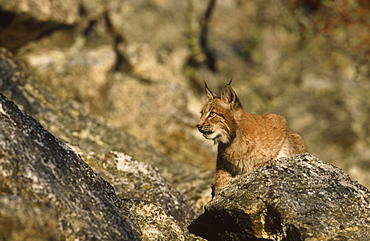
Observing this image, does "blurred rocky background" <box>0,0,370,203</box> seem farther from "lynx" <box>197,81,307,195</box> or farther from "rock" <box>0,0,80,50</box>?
"lynx" <box>197,81,307,195</box>

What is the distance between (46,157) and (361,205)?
10.7 feet

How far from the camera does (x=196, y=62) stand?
15.3m

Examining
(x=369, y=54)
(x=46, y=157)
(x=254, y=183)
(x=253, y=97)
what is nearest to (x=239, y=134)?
(x=254, y=183)

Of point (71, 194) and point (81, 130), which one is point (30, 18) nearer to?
point (81, 130)

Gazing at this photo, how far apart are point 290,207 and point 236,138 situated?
1.98 metres

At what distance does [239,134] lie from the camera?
6.38m

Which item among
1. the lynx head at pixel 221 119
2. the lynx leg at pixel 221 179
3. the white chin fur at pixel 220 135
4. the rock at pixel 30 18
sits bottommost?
the lynx leg at pixel 221 179

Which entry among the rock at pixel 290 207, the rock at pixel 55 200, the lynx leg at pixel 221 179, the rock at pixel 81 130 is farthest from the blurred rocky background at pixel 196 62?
the rock at pixel 290 207

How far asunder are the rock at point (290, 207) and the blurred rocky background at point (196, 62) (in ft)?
14.2

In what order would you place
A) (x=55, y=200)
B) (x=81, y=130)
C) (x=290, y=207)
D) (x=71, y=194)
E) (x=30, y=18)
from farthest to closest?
1. (x=30, y=18)
2. (x=81, y=130)
3. (x=290, y=207)
4. (x=71, y=194)
5. (x=55, y=200)

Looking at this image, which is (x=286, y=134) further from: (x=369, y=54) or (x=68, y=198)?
(x=369, y=54)

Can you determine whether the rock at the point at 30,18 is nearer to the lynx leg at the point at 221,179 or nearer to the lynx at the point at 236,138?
the lynx at the point at 236,138

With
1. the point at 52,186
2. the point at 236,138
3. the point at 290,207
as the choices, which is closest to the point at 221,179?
the point at 236,138

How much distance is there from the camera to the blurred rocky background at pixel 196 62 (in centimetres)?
1140
